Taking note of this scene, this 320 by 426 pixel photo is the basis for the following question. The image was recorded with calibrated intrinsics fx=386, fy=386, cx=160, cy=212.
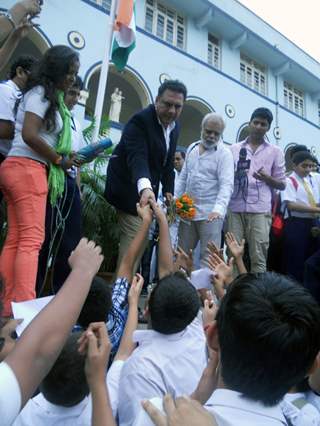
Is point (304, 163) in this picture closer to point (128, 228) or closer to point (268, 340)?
point (128, 228)

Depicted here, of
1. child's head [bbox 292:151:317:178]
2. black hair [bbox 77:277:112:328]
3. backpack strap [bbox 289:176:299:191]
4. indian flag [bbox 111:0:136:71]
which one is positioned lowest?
black hair [bbox 77:277:112:328]

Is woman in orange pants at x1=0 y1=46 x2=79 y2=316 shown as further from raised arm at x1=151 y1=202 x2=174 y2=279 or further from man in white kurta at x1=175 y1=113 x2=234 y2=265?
man in white kurta at x1=175 y1=113 x2=234 y2=265

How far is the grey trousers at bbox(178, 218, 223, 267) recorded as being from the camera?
122 inches

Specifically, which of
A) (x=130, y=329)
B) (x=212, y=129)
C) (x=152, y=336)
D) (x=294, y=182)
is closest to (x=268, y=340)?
(x=152, y=336)

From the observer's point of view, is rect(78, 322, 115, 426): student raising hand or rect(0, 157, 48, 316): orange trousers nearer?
rect(78, 322, 115, 426): student raising hand

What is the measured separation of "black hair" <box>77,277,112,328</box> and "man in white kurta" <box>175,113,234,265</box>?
1692 mm

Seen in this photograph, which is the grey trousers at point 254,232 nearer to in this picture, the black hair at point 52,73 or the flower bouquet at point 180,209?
the flower bouquet at point 180,209

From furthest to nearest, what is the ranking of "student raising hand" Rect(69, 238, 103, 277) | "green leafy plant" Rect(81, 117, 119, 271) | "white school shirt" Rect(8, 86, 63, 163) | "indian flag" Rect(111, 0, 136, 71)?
"indian flag" Rect(111, 0, 136, 71)
"green leafy plant" Rect(81, 117, 119, 271)
"white school shirt" Rect(8, 86, 63, 163)
"student raising hand" Rect(69, 238, 103, 277)

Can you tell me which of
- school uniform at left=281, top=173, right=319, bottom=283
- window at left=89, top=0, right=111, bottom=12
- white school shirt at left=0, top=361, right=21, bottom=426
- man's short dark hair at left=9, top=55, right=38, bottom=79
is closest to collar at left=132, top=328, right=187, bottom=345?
white school shirt at left=0, top=361, right=21, bottom=426

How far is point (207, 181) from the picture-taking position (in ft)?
10.8

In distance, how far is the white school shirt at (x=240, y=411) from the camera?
74 centimetres

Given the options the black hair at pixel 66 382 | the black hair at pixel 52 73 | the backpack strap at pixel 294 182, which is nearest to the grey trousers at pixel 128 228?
the black hair at pixel 52 73

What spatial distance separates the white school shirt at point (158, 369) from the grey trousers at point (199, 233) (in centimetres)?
168

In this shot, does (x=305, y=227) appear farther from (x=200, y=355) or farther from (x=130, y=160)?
(x=200, y=355)
